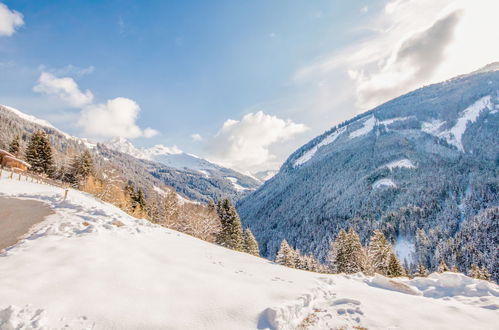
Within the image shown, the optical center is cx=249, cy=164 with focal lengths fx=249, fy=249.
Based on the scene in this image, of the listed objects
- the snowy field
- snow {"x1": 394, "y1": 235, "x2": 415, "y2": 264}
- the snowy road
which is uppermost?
the snowy field

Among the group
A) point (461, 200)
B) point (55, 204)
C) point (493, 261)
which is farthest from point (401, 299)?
point (461, 200)

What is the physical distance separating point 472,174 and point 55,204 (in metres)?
186

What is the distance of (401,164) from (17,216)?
20691cm

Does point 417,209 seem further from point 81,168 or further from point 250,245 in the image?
point 81,168

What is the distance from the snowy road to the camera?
10594mm

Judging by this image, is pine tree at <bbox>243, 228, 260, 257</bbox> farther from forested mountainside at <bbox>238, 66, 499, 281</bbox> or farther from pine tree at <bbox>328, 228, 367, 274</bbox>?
forested mountainside at <bbox>238, 66, 499, 281</bbox>

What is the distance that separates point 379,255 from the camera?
37.6m

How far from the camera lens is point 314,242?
136 metres

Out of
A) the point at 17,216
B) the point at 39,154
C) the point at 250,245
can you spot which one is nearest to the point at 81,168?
the point at 39,154

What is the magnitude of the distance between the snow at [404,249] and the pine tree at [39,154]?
122 meters

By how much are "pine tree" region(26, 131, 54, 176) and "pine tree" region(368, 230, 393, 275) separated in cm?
6021

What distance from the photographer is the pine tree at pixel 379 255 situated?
36625mm

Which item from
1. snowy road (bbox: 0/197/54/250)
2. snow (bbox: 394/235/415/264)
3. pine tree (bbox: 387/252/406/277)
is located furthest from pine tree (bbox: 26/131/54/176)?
snow (bbox: 394/235/415/264)

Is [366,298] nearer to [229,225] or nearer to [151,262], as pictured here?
[151,262]
